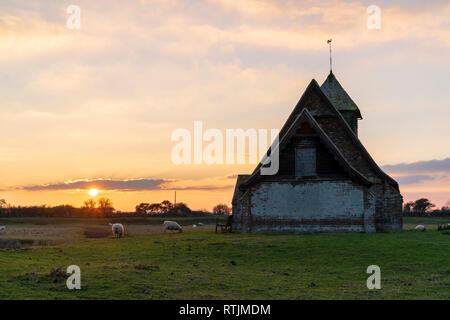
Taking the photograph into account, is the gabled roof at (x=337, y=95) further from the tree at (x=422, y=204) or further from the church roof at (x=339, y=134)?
the tree at (x=422, y=204)

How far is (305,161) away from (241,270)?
14.9m

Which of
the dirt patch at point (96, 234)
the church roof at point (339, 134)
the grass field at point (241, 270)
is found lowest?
the dirt patch at point (96, 234)

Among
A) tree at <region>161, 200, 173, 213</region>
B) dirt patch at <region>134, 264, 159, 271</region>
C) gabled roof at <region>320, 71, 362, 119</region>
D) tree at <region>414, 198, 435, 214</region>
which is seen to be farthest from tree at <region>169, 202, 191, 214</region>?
dirt patch at <region>134, 264, 159, 271</region>

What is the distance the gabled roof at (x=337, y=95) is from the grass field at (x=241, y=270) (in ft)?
53.6

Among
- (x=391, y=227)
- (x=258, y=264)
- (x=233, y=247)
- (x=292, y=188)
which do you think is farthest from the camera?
(x=391, y=227)

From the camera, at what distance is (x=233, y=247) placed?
23.5 meters

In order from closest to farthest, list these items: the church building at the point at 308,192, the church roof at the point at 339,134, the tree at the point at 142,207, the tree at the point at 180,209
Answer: the church building at the point at 308,192 → the church roof at the point at 339,134 → the tree at the point at 180,209 → the tree at the point at 142,207

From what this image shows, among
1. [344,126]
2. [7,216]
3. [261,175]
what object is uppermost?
[344,126]

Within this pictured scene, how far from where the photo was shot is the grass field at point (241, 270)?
13.0 m

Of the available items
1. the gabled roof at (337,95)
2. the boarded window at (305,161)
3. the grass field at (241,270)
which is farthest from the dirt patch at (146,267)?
the gabled roof at (337,95)

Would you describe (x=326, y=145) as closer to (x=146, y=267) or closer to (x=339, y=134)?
(x=339, y=134)

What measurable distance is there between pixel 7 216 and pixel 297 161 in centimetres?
8188
